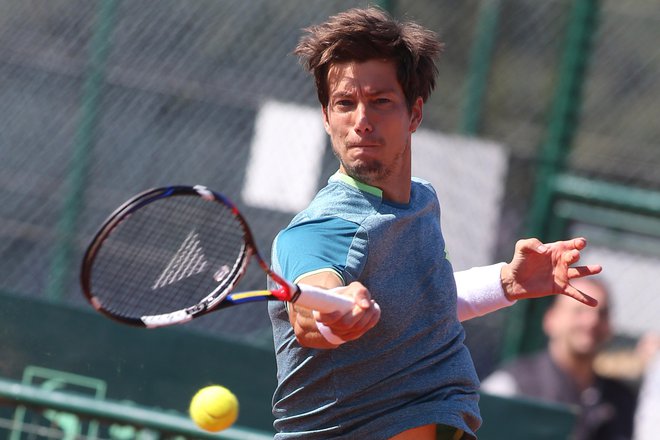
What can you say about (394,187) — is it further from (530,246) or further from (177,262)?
(177,262)

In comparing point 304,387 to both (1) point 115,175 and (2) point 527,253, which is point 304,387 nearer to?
(2) point 527,253

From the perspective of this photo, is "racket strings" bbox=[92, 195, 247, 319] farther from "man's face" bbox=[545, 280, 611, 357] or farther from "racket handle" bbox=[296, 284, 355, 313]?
"man's face" bbox=[545, 280, 611, 357]

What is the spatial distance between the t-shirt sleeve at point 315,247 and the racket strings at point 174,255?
328 millimetres

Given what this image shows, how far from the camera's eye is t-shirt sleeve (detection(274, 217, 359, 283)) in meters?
2.79

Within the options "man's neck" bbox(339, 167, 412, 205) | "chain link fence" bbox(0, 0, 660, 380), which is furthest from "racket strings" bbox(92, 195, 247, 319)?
"chain link fence" bbox(0, 0, 660, 380)

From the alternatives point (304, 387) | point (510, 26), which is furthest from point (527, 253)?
point (510, 26)

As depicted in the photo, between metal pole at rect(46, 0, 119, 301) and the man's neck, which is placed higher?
the man's neck

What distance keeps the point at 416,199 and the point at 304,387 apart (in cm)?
58

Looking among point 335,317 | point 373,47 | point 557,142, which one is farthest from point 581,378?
point 335,317

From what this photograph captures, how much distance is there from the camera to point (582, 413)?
6.00m

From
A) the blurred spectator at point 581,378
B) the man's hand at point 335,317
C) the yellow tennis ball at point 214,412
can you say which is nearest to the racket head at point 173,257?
the man's hand at point 335,317

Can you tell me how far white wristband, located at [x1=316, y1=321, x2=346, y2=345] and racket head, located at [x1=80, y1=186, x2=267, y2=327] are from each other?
0.32m

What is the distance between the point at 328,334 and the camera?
268cm

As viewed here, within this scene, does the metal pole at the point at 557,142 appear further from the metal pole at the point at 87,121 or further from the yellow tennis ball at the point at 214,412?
the metal pole at the point at 87,121
